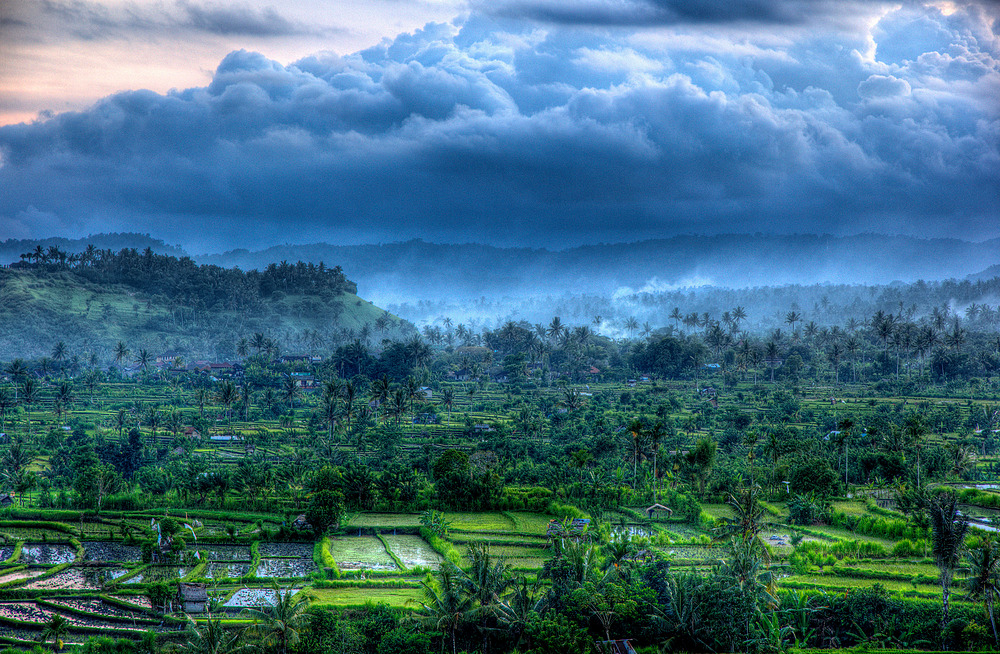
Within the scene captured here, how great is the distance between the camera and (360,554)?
37.6m

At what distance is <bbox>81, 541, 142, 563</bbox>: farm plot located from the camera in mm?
36537

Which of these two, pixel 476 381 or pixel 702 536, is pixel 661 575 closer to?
pixel 702 536

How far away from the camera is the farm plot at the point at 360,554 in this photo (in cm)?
3572

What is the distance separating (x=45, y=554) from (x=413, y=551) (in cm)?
1786

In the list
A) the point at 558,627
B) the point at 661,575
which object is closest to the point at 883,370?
the point at 661,575

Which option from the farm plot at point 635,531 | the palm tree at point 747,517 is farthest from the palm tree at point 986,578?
the farm plot at point 635,531

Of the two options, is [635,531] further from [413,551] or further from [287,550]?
[287,550]

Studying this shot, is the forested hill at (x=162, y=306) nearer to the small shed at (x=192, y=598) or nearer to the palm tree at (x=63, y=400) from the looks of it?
the palm tree at (x=63, y=400)

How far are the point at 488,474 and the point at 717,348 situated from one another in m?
78.4

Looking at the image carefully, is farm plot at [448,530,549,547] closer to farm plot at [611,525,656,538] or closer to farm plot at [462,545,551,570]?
farm plot at [462,545,551,570]

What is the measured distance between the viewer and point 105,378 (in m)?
95.8

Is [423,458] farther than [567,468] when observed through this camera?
Yes

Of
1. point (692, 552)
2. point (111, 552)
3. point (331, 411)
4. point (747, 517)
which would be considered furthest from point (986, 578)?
point (331, 411)

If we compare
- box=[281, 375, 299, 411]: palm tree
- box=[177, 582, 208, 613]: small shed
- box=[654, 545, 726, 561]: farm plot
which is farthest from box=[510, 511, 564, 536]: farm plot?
box=[281, 375, 299, 411]: palm tree
